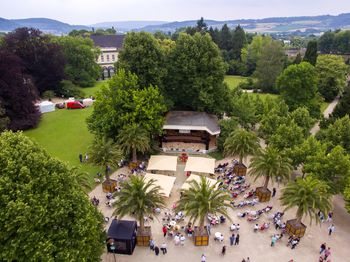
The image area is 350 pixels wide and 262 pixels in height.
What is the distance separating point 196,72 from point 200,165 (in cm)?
1637

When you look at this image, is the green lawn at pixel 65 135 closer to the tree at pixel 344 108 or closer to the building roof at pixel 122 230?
the building roof at pixel 122 230

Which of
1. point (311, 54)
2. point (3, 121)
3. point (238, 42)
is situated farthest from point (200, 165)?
point (238, 42)

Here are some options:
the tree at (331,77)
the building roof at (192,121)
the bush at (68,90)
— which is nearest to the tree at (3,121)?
the building roof at (192,121)

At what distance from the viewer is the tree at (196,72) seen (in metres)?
44.2

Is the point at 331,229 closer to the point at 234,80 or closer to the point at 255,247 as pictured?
the point at 255,247

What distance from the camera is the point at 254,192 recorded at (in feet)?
107

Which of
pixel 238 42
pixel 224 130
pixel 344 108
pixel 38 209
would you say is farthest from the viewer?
pixel 238 42

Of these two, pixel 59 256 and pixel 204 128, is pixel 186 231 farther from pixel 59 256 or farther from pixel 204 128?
pixel 204 128

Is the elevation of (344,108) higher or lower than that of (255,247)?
higher

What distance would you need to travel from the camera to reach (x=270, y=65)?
78688 mm

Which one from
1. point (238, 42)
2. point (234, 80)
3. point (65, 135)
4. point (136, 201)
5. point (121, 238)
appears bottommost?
point (65, 135)

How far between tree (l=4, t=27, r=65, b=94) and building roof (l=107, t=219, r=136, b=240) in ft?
166

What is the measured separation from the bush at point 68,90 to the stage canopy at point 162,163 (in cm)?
4103

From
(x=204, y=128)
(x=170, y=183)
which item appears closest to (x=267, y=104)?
(x=204, y=128)
